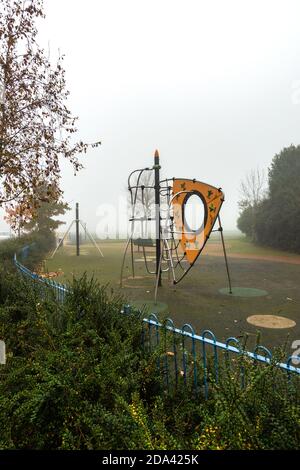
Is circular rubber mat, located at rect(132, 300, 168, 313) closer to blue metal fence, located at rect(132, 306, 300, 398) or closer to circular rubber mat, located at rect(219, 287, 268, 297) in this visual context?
circular rubber mat, located at rect(219, 287, 268, 297)

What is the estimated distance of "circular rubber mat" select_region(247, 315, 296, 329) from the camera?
5.18 metres

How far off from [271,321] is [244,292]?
2416mm

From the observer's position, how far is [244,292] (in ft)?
25.6

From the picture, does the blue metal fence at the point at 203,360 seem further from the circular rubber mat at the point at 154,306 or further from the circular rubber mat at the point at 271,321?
the circular rubber mat at the point at 154,306

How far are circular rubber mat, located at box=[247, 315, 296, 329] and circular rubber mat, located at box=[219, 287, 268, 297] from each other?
1756 mm

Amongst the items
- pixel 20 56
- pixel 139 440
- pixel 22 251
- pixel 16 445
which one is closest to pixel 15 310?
pixel 16 445

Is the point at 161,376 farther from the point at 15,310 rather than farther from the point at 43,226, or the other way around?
the point at 43,226

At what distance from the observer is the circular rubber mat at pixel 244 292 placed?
750cm

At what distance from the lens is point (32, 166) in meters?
7.66

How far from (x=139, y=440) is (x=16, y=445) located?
3.55ft

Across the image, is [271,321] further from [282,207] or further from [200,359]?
[282,207]

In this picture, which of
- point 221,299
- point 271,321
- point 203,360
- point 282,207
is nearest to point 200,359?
point 203,360

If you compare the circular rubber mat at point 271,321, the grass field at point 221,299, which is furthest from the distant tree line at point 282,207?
the circular rubber mat at point 271,321

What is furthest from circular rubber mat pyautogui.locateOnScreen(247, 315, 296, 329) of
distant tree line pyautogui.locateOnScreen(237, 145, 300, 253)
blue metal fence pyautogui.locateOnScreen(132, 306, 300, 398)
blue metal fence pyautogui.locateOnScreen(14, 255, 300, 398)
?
distant tree line pyautogui.locateOnScreen(237, 145, 300, 253)
